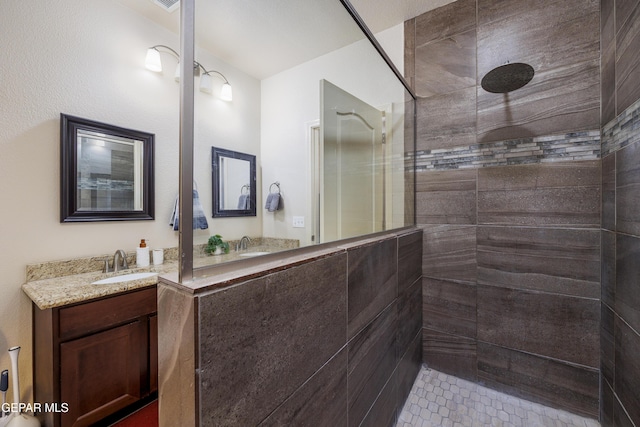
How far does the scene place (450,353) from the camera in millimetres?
1848

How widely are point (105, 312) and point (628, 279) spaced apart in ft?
8.50

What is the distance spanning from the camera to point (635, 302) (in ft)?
3.58

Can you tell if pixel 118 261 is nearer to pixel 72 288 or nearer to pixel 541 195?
pixel 72 288

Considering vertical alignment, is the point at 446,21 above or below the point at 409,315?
above

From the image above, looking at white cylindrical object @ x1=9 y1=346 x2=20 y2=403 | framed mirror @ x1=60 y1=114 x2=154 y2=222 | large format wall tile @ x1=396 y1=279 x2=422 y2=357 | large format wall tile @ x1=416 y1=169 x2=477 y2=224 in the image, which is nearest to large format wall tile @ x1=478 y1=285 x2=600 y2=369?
large format wall tile @ x1=396 y1=279 x2=422 y2=357

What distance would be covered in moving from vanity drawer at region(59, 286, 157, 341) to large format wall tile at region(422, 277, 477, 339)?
6.15ft

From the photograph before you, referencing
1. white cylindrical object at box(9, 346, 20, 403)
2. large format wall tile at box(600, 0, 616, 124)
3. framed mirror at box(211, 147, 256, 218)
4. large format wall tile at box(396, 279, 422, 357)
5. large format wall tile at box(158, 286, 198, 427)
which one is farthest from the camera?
large format wall tile at box(396, 279, 422, 357)

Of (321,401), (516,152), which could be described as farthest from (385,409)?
(516,152)

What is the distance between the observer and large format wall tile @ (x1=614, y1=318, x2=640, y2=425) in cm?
108

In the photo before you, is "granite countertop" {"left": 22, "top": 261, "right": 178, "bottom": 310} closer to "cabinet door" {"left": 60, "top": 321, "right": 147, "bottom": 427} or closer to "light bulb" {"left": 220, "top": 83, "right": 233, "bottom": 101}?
"cabinet door" {"left": 60, "top": 321, "right": 147, "bottom": 427}

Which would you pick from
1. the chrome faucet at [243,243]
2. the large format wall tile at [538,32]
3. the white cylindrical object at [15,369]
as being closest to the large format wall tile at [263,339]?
the chrome faucet at [243,243]

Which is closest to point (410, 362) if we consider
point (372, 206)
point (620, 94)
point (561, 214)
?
point (372, 206)

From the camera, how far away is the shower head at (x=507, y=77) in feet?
4.56

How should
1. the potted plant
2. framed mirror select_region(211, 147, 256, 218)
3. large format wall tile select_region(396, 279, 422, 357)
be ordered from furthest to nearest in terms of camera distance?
1. large format wall tile select_region(396, 279, 422, 357)
2. framed mirror select_region(211, 147, 256, 218)
3. the potted plant
